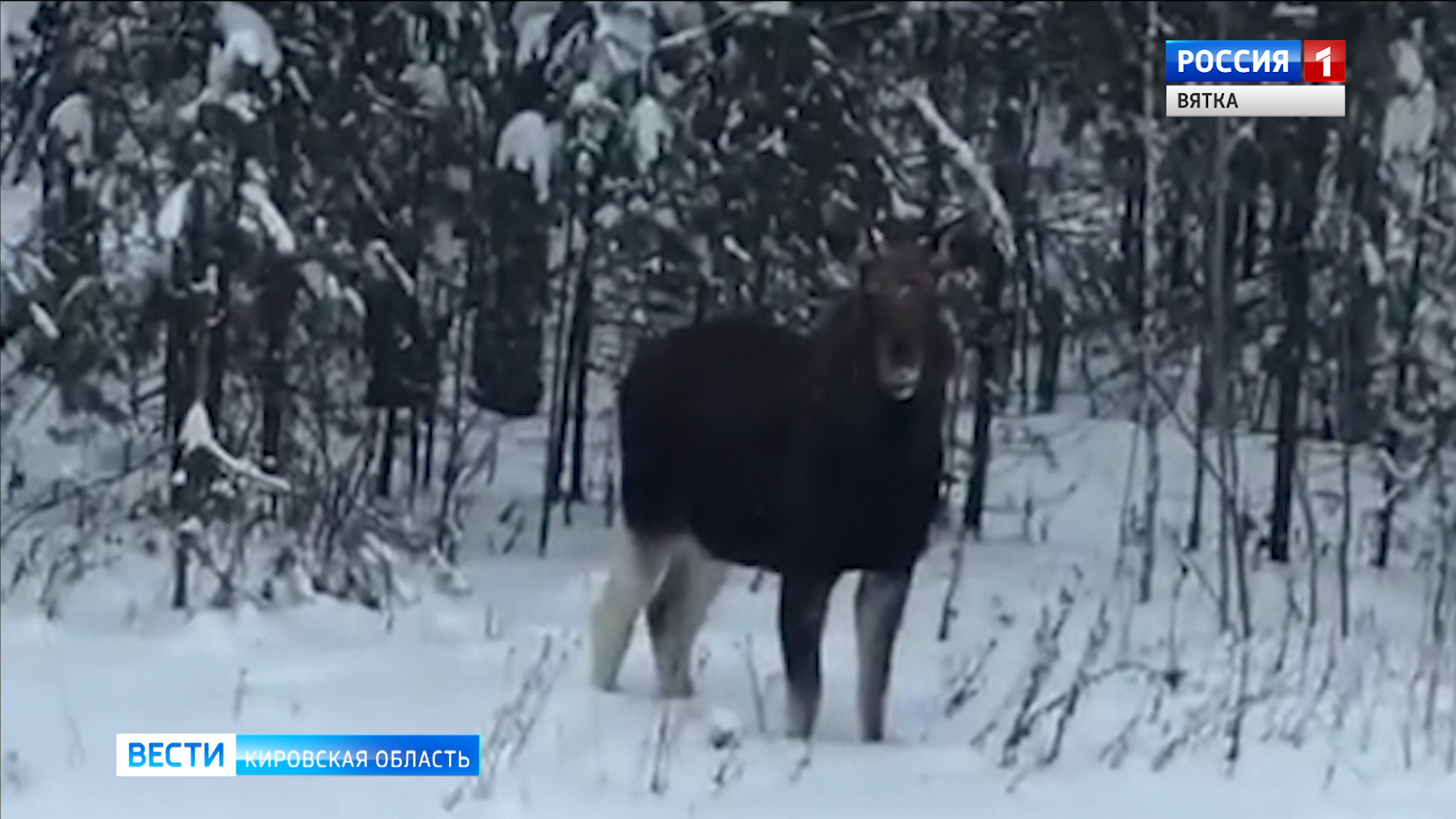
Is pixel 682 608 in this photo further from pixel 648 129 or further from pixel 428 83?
pixel 428 83

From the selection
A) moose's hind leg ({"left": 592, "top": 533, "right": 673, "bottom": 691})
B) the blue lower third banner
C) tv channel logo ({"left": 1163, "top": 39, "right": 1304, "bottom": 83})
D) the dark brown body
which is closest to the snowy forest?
moose's hind leg ({"left": 592, "top": 533, "right": 673, "bottom": 691})

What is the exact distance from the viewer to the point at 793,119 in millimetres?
13984

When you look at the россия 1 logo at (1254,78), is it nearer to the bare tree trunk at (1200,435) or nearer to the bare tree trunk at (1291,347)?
the bare tree trunk at (1291,347)

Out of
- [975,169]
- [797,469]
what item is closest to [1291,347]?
[975,169]

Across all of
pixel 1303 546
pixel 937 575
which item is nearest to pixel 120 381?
pixel 937 575

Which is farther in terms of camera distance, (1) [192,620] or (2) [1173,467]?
(2) [1173,467]

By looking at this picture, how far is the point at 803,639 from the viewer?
30.8 ft

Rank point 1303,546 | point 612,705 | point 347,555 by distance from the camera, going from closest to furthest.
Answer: point 612,705 < point 347,555 < point 1303,546

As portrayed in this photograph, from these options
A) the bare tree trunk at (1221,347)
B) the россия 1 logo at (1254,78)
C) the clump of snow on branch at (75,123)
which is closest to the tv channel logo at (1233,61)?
the россия 1 logo at (1254,78)

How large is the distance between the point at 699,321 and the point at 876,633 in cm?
307

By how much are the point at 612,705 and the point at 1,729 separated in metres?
2.30

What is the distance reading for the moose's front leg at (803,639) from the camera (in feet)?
30.5

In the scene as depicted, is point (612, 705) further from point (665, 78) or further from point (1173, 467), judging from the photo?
point (1173, 467)

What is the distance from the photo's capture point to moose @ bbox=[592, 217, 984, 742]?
30.1 ft
